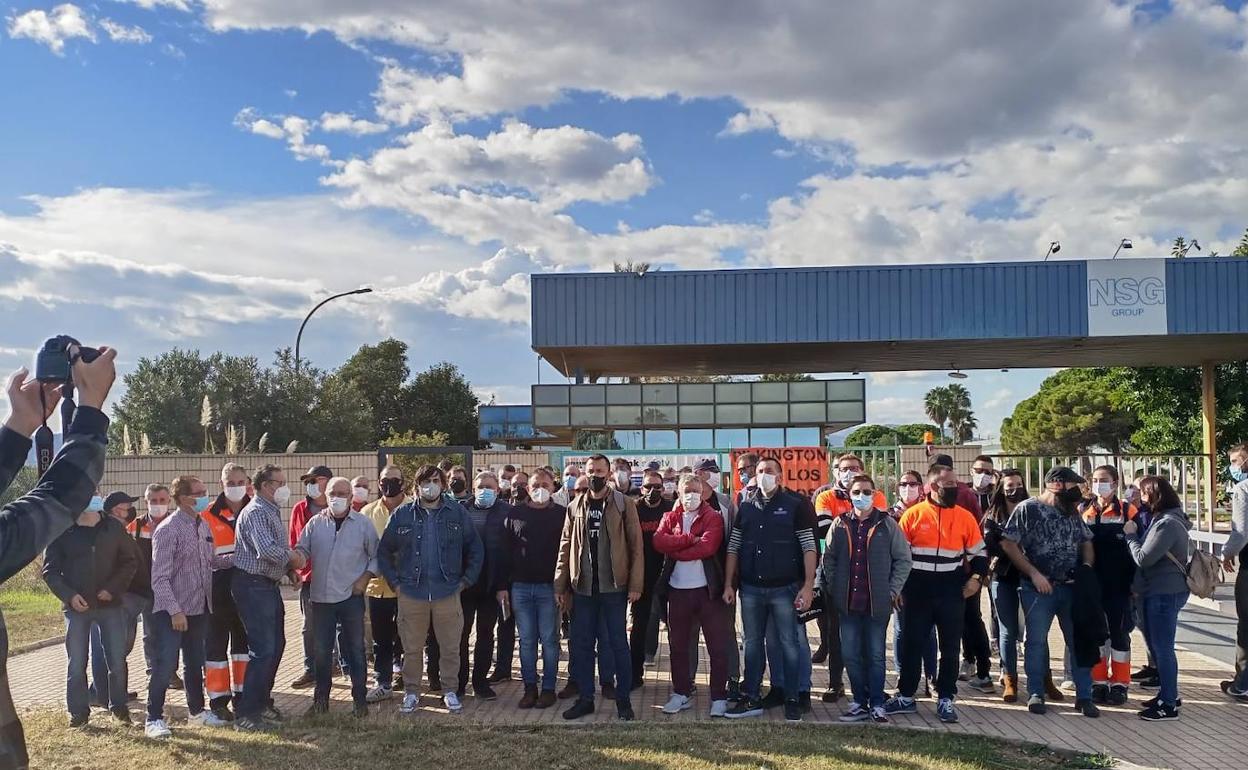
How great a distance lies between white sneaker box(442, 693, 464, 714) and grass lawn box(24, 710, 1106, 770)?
0.37 metres

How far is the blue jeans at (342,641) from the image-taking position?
8148 millimetres

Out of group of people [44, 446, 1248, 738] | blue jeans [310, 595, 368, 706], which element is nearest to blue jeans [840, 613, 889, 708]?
group of people [44, 446, 1248, 738]

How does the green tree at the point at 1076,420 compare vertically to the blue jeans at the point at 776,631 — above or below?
above

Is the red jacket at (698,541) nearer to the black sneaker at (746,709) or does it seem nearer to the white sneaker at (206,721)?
the black sneaker at (746,709)

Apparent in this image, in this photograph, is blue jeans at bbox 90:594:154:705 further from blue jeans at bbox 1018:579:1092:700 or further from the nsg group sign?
the nsg group sign

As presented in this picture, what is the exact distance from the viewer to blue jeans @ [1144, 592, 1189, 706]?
784 cm

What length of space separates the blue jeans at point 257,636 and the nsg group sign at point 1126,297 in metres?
15.3

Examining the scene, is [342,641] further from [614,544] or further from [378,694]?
[614,544]

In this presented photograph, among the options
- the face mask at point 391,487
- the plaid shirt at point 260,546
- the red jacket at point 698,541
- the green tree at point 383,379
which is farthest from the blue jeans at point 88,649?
the green tree at point 383,379

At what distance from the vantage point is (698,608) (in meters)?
8.21

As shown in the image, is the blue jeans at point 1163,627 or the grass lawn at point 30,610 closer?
the blue jeans at point 1163,627

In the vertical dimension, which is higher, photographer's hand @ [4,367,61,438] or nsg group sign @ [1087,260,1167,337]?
nsg group sign @ [1087,260,1167,337]

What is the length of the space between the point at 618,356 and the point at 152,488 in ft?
40.7

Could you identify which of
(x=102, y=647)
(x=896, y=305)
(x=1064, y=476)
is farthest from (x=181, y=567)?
(x=896, y=305)
